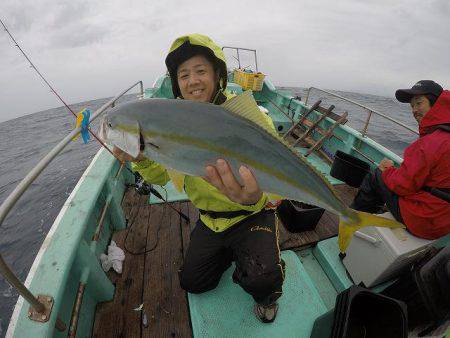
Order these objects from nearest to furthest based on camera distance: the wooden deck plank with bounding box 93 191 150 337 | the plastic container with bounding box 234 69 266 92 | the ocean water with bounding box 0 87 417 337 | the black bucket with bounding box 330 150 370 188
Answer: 1. the wooden deck plank with bounding box 93 191 150 337
2. the black bucket with bounding box 330 150 370 188
3. the ocean water with bounding box 0 87 417 337
4. the plastic container with bounding box 234 69 266 92

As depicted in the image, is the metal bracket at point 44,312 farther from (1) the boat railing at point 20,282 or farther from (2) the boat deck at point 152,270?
(2) the boat deck at point 152,270

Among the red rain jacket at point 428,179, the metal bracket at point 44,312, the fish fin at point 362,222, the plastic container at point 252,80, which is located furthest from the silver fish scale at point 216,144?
the plastic container at point 252,80

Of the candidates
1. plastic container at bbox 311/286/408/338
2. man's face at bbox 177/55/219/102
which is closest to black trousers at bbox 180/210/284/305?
plastic container at bbox 311/286/408/338

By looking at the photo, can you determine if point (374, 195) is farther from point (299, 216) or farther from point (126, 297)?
point (126, 297)

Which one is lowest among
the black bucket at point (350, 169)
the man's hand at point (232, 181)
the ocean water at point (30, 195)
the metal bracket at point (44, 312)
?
the ocean water at point (30, 195)

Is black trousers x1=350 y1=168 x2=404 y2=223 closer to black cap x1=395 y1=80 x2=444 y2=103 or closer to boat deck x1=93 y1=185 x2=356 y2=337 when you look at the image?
boat deck x1=93 y1=185 x2=356 y2=337

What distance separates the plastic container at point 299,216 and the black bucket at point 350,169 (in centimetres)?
206

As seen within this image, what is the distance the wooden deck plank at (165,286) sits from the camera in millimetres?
2760

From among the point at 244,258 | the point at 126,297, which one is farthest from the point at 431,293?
the point at 126,297

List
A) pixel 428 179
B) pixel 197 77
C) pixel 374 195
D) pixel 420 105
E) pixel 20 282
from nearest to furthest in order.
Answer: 1. pixel 20 282
2. pixel 197 77
3. pixel 428 179
4. pixel 420 105
5. pixel 374 195

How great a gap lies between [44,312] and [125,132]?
1.45 m

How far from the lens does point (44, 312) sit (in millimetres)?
1836

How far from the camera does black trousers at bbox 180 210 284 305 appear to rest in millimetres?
2676

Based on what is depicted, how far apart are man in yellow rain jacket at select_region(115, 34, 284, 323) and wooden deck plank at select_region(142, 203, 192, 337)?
0.84 ft
